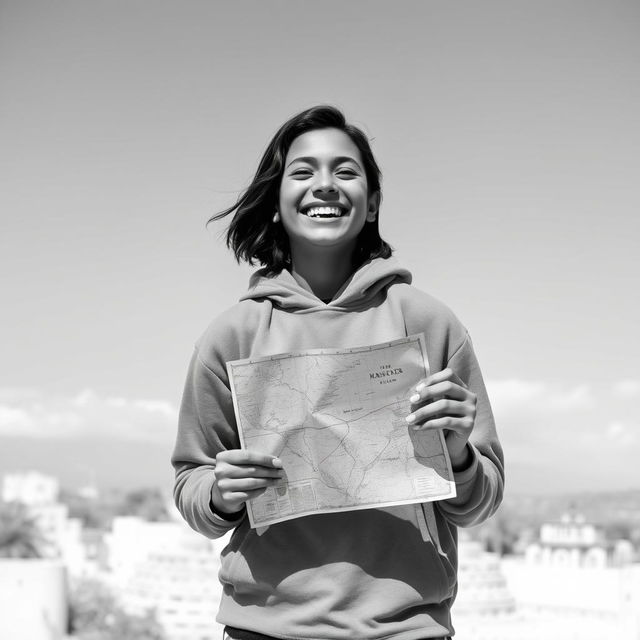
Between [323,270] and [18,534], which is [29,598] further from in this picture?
[323,270]

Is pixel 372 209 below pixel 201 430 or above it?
above

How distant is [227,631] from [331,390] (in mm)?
548

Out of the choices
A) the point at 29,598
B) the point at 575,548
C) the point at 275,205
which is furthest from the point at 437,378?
the point at 575,548

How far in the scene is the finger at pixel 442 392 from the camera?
176 centimetres

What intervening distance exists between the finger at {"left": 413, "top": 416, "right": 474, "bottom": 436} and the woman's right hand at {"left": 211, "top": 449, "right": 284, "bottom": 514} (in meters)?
→ 0.29

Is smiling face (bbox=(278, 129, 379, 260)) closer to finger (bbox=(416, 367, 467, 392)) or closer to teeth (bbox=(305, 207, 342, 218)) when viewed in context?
teeth (bbox=(305, 207, 342, 218))

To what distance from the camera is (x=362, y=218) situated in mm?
2143

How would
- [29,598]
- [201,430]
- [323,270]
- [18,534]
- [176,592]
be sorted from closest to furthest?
[201,430]
[323,270]
[29,598]
[176,592]
[18,534]

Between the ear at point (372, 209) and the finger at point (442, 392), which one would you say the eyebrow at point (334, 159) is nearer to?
the ear at point (372, 209)

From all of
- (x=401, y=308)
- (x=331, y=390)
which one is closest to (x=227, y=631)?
(x=331, y=390)

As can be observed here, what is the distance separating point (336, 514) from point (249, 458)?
0.83 feet

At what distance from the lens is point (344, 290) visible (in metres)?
2.09

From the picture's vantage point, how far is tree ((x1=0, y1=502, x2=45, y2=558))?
1421 inches

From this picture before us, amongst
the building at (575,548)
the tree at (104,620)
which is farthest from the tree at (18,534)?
the building at (575,548)
